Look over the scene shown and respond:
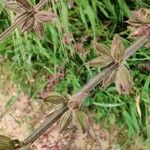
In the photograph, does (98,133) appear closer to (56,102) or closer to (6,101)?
(6,101)

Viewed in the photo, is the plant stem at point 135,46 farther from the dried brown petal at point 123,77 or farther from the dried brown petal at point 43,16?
the dried brown petal at point 43,16

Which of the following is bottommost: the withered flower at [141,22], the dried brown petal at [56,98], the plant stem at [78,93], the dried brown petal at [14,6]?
the dried brown petal at [56,98]

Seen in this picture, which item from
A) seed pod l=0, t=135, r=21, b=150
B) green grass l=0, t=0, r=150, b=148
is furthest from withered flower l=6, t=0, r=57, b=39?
green grass l=0, t=0, r=150, b=148

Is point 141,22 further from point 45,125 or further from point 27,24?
point 45,125

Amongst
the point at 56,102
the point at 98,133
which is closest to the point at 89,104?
the point at 98,133

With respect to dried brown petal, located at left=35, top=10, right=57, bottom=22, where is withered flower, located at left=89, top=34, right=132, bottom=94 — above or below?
Result: below

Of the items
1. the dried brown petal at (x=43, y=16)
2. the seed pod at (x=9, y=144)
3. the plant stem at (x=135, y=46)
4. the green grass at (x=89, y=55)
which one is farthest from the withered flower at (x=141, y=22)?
the green grass at (x=89, y=55)

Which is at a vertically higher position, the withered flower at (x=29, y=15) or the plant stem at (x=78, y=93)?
the withered flower at (x=29, y=15)

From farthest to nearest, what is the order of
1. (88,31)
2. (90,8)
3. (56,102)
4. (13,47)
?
1. (13,47)
2. (88,31)
3. (90,8)
4. (56,102)

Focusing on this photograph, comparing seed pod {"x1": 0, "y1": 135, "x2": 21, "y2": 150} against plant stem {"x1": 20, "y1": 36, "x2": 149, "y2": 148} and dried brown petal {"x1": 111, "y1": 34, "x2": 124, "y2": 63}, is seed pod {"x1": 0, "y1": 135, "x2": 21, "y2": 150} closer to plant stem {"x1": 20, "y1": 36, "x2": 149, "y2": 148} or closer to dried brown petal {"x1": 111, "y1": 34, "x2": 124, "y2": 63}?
plant stem {"x1": 20, "y1": 36, "x2": 149, "y2": 148}
